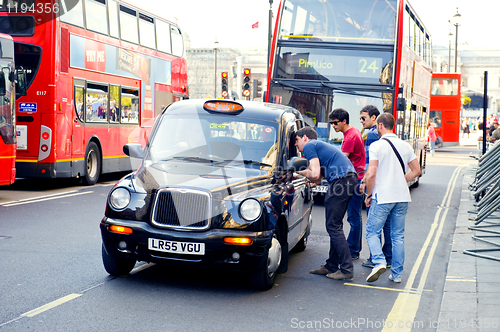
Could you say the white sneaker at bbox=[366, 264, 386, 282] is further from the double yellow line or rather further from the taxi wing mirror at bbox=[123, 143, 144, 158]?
the taxi wing mirror at bbox=[123, 143, 144, 158]

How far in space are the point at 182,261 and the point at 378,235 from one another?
6.81 ft

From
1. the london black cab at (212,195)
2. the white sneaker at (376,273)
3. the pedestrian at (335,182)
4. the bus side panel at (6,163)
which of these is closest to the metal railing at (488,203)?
the white sneaker at (376,273)

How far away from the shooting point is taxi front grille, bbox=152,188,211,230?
5023 mm

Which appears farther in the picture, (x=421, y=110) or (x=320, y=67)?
(x=421, y=110)

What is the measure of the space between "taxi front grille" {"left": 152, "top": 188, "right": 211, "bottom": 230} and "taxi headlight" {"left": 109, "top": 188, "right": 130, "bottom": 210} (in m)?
0.33

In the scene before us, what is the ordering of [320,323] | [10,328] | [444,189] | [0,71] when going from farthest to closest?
[444,189] → [0,71] → [320,323] → [10,328]

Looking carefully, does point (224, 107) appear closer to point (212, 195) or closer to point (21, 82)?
point (212, 195)

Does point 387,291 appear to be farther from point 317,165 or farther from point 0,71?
point 0,71

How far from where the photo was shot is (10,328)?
415 centimetres

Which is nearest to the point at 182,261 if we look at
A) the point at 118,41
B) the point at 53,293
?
the point at 53,293

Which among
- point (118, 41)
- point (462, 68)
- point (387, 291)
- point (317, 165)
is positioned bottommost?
point (387, 291)

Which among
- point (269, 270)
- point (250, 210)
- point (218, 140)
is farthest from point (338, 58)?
point (250, 210)

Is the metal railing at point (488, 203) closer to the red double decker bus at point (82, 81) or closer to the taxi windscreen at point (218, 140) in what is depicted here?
the taxi windscreen at point (218, 140)

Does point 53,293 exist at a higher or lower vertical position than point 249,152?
lower
